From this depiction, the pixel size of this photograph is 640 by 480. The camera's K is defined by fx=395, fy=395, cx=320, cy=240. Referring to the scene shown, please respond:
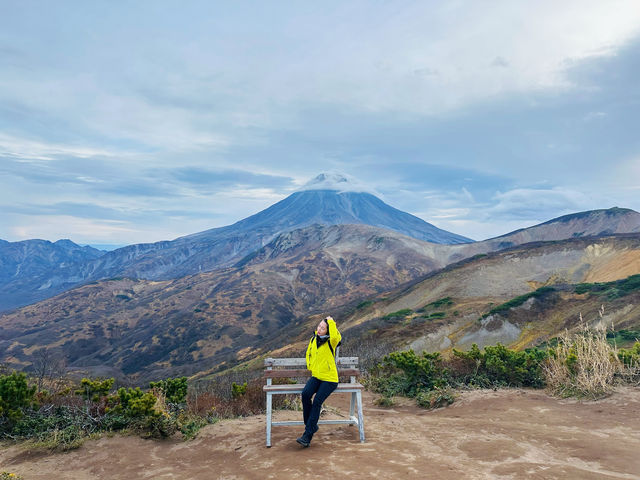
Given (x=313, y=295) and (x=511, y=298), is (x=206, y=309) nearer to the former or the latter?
(x=313, y=295)

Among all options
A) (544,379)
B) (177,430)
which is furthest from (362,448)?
(544,379)

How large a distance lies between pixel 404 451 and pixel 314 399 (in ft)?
3.92

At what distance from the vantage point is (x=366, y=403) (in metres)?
8.26

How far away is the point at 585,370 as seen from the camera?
6.89 m

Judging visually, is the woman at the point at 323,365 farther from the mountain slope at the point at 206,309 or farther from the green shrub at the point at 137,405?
the mountain slope at the point at 206,309

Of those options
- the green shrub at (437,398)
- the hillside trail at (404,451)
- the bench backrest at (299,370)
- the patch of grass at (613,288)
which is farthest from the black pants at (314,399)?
the patch of grass at (613,288)

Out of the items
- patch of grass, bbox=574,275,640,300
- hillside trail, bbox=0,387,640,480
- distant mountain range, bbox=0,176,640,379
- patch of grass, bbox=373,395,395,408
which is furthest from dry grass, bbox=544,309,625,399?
patch of grass, bbox=574,275,640,300

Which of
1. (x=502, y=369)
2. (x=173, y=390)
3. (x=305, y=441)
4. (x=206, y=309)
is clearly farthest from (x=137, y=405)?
(x=206, y=309)

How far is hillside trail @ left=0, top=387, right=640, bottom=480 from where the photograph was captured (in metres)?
3.96

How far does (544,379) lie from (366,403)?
11.7 ft

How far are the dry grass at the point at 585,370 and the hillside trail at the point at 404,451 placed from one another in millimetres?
296

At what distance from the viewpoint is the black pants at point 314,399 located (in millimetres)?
4816

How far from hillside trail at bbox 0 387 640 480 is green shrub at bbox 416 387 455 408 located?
828mm

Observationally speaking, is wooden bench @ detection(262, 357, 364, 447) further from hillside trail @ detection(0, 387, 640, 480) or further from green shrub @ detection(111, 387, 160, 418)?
green shrub @ detection(111, 387, 160, 418)
